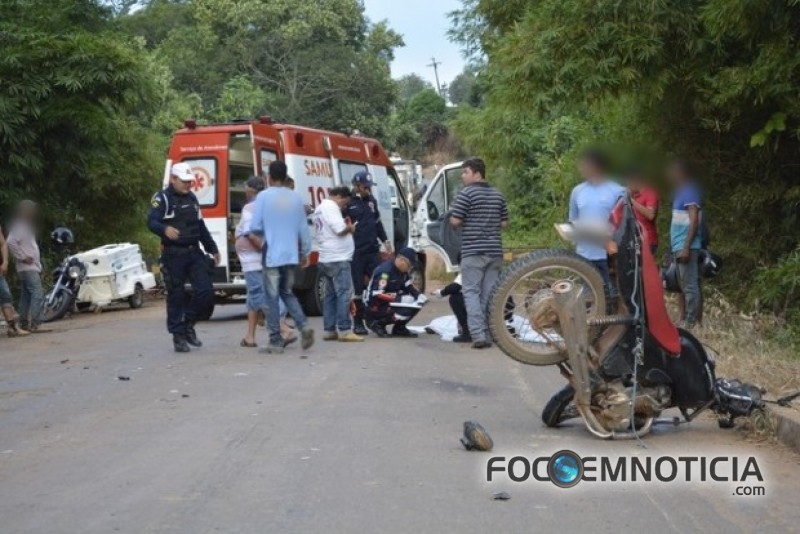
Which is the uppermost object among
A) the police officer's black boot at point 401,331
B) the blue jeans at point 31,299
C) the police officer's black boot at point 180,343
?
the blue jeans at point 31,299

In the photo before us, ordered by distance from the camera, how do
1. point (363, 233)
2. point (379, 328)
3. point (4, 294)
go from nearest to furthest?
point (379, 328) < point (363, 233) < point (4, 294)

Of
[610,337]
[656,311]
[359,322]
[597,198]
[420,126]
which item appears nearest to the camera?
[656,311]

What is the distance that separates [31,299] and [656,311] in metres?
11.2

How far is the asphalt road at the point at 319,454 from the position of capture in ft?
18.7

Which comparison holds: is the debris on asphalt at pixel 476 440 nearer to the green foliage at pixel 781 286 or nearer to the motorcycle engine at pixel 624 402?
the motorcycle engine at pixel 624 402

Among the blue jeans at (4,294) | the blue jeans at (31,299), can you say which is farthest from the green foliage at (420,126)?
the blue jeans at (4,294)

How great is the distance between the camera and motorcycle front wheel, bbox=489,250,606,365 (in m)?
7.24

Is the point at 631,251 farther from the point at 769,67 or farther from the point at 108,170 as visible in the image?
the point at 108,170

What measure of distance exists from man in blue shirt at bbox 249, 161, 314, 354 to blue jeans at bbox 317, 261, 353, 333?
0.70m

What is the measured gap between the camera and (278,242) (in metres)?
12.3

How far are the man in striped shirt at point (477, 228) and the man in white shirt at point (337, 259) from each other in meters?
1.50

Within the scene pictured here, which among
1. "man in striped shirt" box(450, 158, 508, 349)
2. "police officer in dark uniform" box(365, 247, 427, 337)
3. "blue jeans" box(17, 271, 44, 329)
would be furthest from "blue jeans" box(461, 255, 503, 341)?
"blue jeans" box(17, 271, 44, 329)

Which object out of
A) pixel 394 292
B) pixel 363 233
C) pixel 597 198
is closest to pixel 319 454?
pixel 597 198

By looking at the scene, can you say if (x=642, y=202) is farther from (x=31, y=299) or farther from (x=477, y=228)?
(x=31, y=299)
